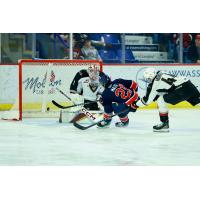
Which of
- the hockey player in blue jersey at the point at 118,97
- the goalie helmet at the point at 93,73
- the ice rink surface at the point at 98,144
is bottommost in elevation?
the ice rink surface at the point at 98,144

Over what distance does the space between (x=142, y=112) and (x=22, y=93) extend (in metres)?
1.79

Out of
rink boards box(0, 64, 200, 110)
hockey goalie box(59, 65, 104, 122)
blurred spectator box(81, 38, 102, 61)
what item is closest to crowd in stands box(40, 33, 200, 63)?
blurred spectator box(81, 38, 102, 61)

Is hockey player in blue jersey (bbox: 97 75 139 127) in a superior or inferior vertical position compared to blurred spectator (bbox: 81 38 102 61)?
inferior

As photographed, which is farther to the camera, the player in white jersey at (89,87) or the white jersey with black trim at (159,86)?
the player in white jersey at (89,87)

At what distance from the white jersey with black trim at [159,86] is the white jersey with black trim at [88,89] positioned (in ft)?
2.54

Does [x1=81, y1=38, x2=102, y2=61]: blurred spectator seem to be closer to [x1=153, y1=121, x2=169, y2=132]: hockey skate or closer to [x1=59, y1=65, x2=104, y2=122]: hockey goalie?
[x1=59, y1=65, x2=104, y2=122]: hockey goalie

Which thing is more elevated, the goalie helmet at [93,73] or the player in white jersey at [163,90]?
the goalie helmet at [93,73]

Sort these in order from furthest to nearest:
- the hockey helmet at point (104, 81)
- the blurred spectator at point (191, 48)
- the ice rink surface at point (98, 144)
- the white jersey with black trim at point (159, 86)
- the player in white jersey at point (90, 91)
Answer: the blurred spectator at point (191, 48) → the player in white jersey at point (90, 91) → the hockey helmet at point (104, 81) → the white jersey with black trim at point (159, 86) → the ice rink surface at point (98, 144)

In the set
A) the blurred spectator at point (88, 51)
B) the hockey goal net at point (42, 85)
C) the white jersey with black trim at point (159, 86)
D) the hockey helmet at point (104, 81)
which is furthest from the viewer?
the blurred spectator at point (88, 51)

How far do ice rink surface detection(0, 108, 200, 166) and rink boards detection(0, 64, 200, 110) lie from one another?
1.25 feet

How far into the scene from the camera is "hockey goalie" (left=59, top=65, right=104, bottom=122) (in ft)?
19.7

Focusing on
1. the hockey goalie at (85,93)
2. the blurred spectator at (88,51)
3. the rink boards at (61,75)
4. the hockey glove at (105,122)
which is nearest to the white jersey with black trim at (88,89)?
the hockey goalie at (85,93)

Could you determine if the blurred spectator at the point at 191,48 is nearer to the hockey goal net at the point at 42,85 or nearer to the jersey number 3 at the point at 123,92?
the hockey goal net at the point at 42,85

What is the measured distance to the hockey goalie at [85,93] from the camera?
600 centimetres
